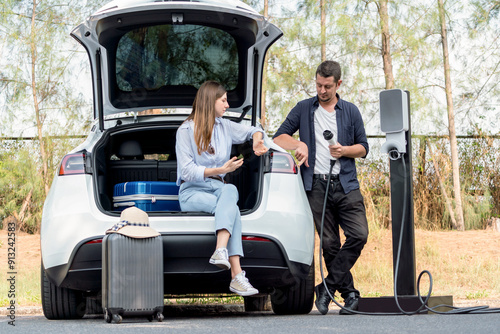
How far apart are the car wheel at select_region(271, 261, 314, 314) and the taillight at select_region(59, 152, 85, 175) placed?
Result: 5.31ft

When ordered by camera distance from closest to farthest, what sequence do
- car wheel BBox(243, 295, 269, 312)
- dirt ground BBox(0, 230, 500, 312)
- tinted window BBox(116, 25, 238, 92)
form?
tinted window BBox(116, 25, 238, 92), car wheel BBox(243, 295, 269, 312), dirt ground BBox(0, 230, 500, 312)

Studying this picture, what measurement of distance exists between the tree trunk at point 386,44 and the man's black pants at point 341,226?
6.45m

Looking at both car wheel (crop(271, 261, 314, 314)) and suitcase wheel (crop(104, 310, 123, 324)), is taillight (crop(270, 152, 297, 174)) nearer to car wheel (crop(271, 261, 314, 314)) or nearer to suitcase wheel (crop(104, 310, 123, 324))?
car wheel (crop(271, 261, 314, 314))

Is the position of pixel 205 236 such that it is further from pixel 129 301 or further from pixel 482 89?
pixel 482 89

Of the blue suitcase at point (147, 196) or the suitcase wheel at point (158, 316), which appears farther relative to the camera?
the blue suitcase at point (147, 196)

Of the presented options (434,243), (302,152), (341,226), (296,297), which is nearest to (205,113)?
(302,152)

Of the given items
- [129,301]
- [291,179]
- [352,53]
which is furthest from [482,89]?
[129,301]

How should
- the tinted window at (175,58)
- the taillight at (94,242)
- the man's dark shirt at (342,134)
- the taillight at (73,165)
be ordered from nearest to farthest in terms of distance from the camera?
the taillight at (94,242) < the taillight at (73,165) < the man's dark shirt at (342,134) < the tinted window at (175,58)

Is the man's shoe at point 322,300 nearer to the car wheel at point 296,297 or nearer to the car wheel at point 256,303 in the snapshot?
the car wheel at point 296,297

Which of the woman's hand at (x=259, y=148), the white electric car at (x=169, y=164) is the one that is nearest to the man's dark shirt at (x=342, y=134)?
the white electric car at (x=169, y=164)

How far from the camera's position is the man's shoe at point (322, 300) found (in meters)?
5.07

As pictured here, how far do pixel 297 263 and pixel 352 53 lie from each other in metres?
7.48

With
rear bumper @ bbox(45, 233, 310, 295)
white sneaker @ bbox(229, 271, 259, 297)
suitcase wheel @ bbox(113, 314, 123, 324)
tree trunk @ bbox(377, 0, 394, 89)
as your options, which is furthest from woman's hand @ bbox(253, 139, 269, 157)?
tree trunk @ bbox(377, 0, 394, 89)

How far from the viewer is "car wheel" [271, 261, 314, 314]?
491 centimetres
